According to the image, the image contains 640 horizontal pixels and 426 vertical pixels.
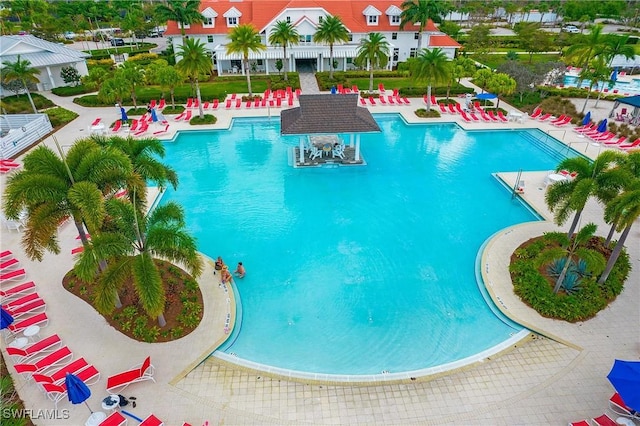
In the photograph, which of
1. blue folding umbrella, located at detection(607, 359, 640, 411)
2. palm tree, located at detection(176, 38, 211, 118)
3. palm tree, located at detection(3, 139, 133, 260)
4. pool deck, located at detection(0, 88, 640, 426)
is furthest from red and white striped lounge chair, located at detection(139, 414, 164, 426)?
palm tree, located at detection(176, 38, 211, 118)

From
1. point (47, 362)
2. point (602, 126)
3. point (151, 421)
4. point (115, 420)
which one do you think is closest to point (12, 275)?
point (47, 362)

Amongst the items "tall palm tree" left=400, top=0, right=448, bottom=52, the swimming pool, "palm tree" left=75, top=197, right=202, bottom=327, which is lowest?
the swimming pool

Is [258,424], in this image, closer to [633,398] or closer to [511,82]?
[633,398]

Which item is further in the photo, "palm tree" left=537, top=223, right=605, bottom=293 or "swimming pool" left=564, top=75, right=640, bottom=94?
"swimming pool" left=564, top=75, right=640, bottom=94

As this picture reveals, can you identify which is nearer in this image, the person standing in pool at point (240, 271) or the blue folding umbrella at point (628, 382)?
the blue folding umbrella at point (628, 382)

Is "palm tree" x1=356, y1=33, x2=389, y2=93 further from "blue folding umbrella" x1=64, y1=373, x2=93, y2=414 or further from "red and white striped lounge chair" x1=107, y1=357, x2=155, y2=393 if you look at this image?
"blue folding umbrella" x1=64, y1=373, x2=93, y2=414

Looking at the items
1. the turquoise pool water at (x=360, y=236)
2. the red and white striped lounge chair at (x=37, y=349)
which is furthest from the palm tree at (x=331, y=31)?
the red and white striped lounge chair at (x=37, y=349)

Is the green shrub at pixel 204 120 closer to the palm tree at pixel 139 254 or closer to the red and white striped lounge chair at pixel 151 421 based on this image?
A: the palm tree at pixel 139 254
